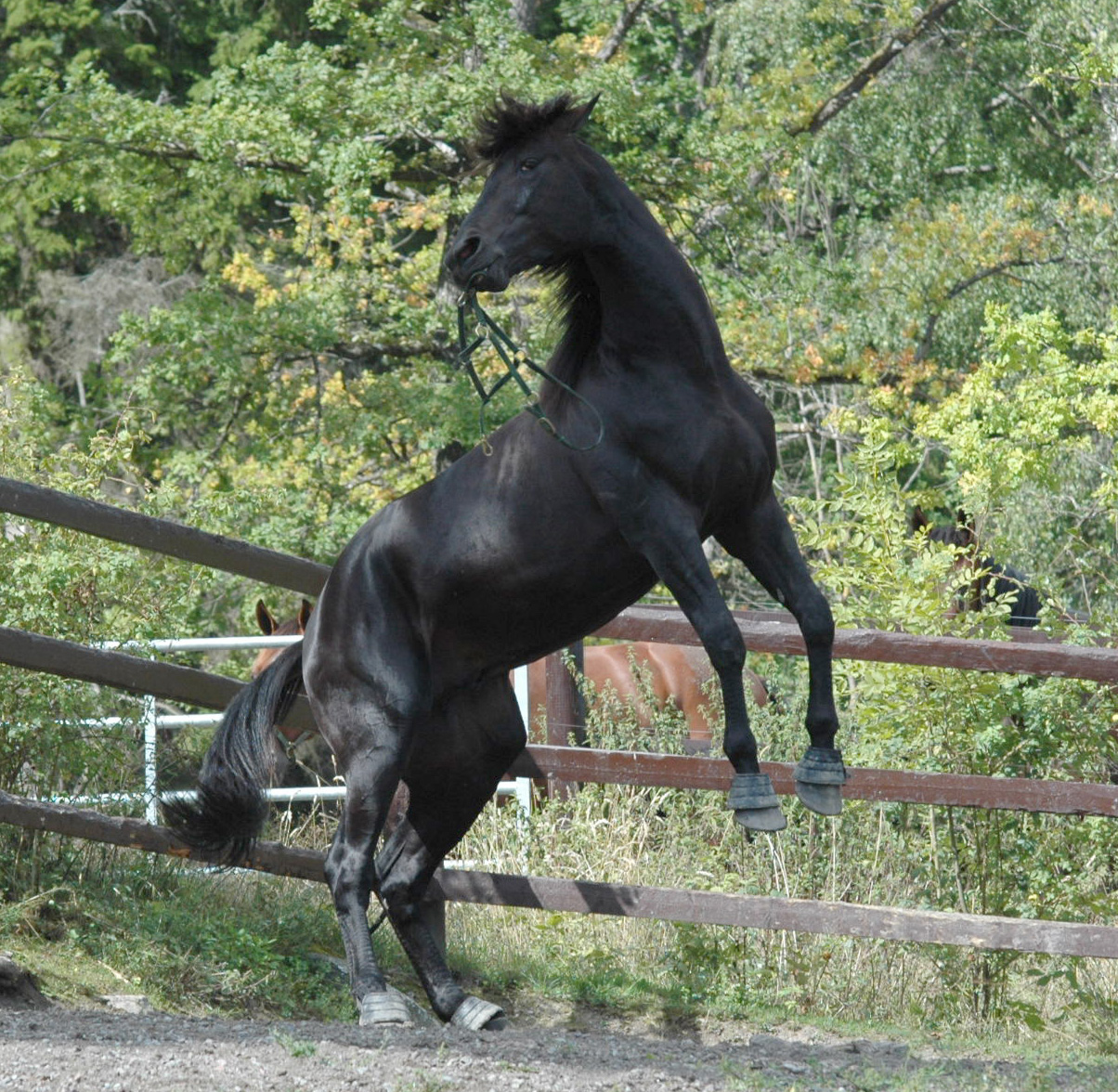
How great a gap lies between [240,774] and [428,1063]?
1670 mm

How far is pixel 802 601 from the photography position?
4.43 metres

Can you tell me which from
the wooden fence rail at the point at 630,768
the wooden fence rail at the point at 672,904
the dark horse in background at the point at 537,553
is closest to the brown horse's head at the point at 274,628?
the wooden fence rail at the point at 630,768

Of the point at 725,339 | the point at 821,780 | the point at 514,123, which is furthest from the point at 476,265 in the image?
the point at 725,339

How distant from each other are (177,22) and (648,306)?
61.0 feet

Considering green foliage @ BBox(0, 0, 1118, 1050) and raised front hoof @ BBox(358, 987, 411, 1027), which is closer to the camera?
raised front hoof @ BBox(358, 987, 411, 1027)

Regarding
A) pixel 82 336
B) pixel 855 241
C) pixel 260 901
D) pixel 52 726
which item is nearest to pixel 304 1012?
pixel 260 901

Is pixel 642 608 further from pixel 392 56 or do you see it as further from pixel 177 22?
pixel 177 22

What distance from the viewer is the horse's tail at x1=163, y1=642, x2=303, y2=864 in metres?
5.16

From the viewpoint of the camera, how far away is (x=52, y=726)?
555 centimetres

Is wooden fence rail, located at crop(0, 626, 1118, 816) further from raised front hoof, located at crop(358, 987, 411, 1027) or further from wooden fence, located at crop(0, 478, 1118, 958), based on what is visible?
raised front hoof, located at crop(358, 987, 411, 1027)

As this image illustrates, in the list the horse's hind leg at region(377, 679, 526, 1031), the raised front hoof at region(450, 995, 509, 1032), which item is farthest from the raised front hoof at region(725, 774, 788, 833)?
the raised front hoof at region(450, 995, 509, 1032)

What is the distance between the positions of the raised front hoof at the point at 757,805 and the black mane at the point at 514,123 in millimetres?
1967

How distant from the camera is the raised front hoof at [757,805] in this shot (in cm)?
416

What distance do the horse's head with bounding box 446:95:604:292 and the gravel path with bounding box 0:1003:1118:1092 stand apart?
6.80ft
